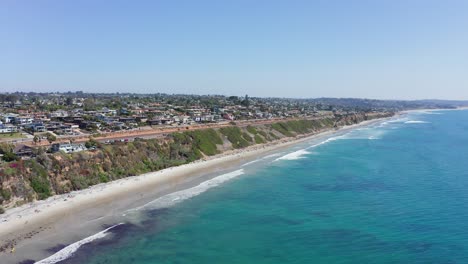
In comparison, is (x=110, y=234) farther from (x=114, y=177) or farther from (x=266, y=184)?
(x=266, y=184)

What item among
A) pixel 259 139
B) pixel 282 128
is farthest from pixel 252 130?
pixel 282 128

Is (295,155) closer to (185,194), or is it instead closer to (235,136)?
(235,136)

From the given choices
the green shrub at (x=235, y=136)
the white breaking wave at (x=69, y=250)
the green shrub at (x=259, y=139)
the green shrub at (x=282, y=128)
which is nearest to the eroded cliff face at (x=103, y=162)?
the green shrub at (x=235, y=136)

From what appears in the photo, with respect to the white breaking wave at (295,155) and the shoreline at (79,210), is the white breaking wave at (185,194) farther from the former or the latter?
the white breaking wave at (295,155)

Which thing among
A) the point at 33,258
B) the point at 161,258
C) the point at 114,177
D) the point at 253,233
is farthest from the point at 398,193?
the point at 33,258

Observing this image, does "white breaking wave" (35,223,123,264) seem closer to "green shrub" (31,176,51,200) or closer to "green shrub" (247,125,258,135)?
"green shrub" (31,176,51,200)

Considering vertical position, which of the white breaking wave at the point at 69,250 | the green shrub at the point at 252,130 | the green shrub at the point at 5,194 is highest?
the green shrub at the point at 252,130

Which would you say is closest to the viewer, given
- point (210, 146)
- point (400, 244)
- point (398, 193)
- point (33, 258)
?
point (33, 258)
